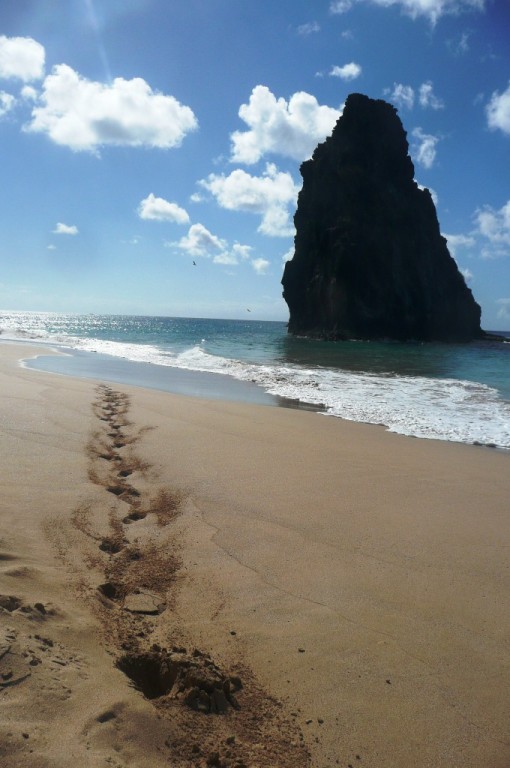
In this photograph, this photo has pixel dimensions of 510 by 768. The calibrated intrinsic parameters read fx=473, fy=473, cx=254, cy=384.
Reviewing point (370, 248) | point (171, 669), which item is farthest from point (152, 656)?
point (370, 248)

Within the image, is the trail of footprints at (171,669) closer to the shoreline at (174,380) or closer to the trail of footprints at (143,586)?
the trail of footprints at (143,586)

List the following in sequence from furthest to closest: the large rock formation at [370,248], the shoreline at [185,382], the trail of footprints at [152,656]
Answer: the large rock formation at [370,248]
the shoreline at [185,382]
the trail of footprints at [152,656]

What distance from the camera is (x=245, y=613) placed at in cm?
297

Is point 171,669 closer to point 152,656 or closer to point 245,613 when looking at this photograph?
point 152,656

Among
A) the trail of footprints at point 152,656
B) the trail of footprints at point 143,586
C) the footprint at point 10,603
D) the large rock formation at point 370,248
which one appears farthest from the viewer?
the large rock formation at point 370,248

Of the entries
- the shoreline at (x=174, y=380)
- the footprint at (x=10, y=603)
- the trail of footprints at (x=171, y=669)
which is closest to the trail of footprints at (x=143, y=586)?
the trail of footprints at (x=171, y=669)

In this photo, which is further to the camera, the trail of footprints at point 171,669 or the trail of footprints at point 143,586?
the trail of footprints at point 143,586

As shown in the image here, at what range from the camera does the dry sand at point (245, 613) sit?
78.8 inches

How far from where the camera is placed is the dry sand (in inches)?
78.8

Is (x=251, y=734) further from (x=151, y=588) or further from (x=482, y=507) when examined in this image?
(x=482, y=507)

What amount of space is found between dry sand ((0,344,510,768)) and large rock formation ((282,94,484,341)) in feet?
187

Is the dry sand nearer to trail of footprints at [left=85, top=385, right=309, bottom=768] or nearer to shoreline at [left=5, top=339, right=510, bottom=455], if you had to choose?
trail of footprints at [left=85, top=385, right=309, bottom=768]

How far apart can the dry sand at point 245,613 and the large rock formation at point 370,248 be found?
56.9m

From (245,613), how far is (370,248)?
63205mm
